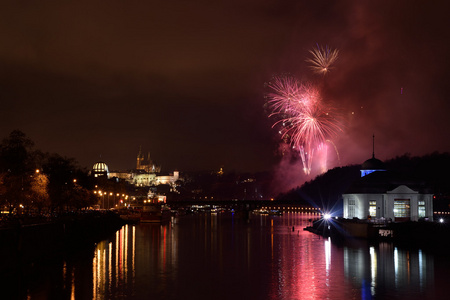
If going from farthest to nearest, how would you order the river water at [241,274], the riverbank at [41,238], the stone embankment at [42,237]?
the stone embankment at [42,237]
the riverbank at [41,238]
the river water at [241,274]

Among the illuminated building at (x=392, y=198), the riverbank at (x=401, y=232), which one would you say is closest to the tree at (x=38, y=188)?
the riverbank at (x=401, y=232)

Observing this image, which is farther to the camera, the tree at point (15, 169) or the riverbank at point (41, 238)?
the tree at point (15, 169)

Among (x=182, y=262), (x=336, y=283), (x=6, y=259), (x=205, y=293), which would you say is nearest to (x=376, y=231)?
(x=182, y=262)

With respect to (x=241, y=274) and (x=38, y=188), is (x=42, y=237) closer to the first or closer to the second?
(x=38, y=188)

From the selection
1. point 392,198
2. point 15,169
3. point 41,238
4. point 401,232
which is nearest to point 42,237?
point 41,238

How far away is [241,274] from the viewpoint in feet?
161

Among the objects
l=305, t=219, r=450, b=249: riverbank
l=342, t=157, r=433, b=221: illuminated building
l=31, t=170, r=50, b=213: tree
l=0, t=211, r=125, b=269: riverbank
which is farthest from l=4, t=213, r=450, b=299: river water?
l=342, t=157, r=433, b=221: illuminated building

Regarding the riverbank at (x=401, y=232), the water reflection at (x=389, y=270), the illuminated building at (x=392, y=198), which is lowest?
the water reflection at (x=389, y=270)

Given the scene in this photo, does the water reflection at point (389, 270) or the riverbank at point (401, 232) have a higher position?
the riverbank at point (401, 232)

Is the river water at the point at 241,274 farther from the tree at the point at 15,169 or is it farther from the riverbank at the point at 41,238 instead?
the tree at the point at 15,169

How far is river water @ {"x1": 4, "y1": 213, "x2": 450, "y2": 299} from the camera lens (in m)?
39.2

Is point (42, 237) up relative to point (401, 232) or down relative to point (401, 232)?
up

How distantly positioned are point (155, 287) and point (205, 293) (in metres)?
3.87

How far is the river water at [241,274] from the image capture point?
39156 millimetres
